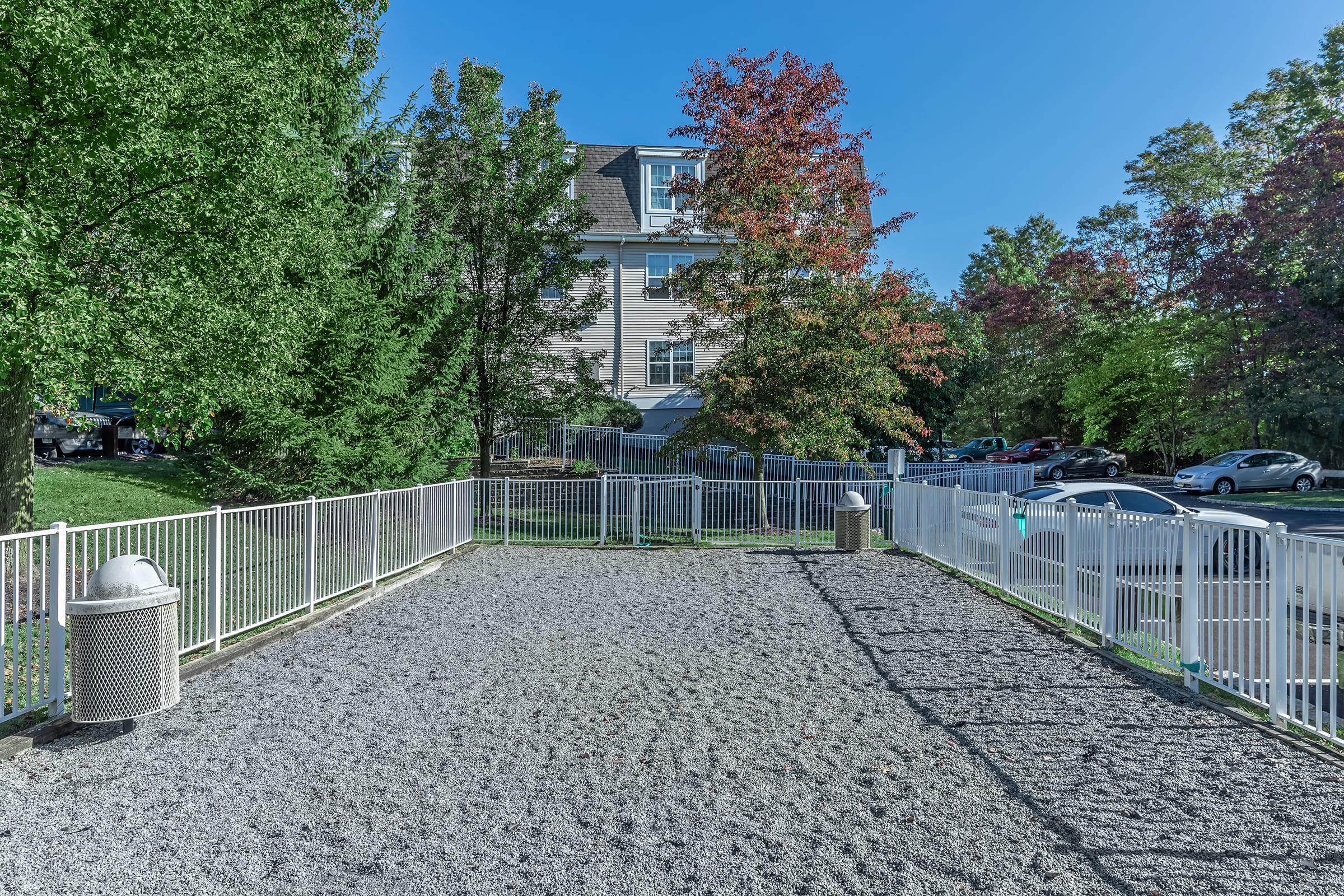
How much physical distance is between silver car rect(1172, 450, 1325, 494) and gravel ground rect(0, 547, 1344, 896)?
77.5ft

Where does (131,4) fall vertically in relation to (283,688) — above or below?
above

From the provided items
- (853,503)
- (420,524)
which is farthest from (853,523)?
(420,524)

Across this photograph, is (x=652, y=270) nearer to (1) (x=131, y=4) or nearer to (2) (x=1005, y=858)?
(1) (x=131, y=4)

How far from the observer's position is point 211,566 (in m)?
7.11

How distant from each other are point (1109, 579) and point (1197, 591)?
1.25 metres

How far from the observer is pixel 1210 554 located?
6.31 metres

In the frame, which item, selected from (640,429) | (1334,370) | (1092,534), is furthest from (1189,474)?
(1092,534)

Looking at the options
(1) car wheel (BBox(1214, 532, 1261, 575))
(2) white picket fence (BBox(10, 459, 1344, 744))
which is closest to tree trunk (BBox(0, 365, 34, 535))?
(2) white picket fence (BBox(10, 459, 1344, 744))

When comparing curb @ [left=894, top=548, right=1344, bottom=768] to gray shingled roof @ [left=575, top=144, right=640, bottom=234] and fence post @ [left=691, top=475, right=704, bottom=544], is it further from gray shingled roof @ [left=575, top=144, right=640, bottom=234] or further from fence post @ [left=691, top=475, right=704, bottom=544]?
gray shingled roof @ [left=575, top=144, right=640, bottom=234]

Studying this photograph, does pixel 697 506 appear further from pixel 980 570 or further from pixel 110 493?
pixel 110 493

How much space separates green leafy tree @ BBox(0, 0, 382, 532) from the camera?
310 inches

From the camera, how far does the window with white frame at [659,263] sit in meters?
31.7

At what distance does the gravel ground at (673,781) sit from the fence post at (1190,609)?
0.38 metres

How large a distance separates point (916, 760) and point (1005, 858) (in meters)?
1.24
